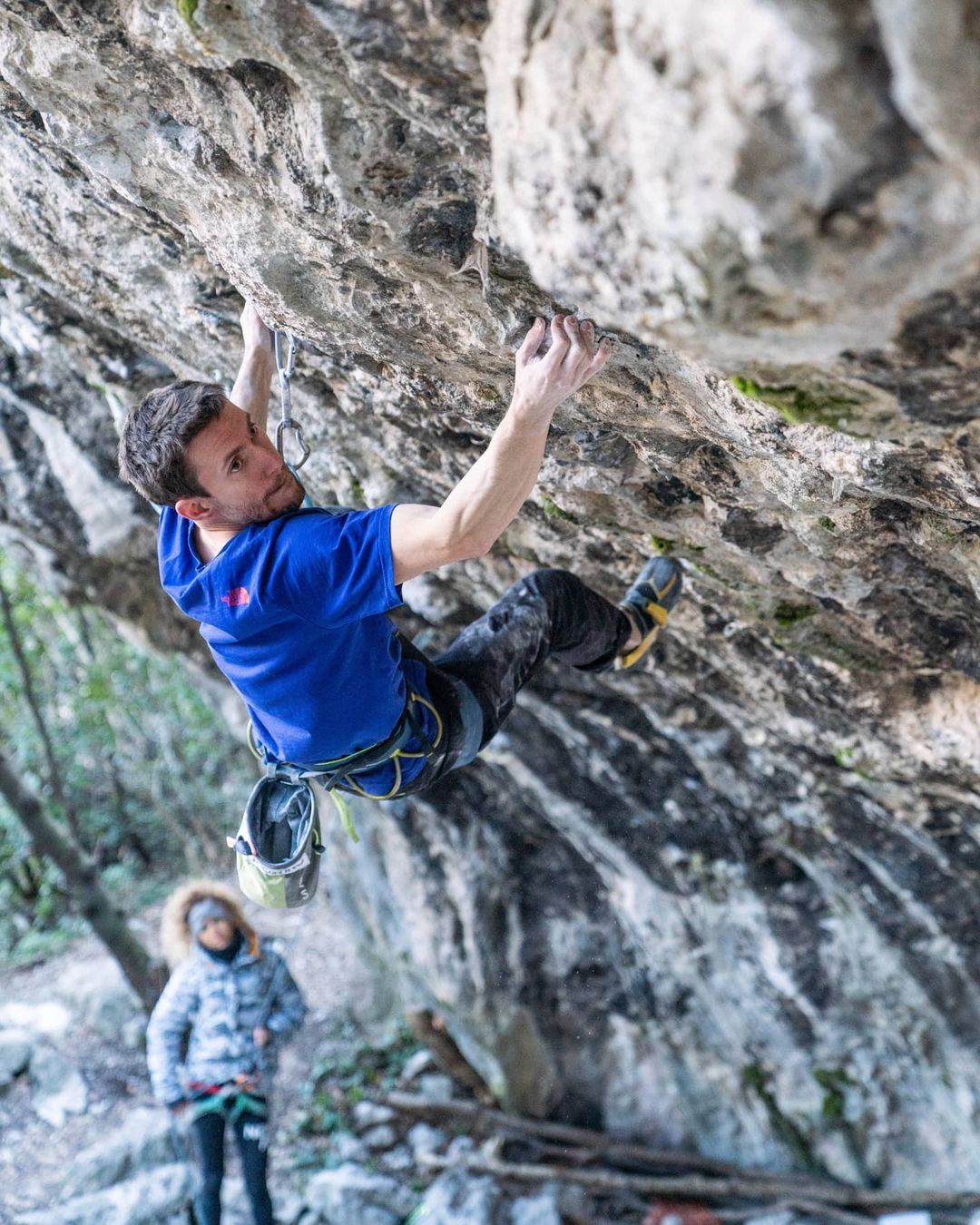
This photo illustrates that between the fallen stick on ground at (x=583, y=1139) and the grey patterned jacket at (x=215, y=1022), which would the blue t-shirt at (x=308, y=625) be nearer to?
the grey patterned jacket at (x=215, y=1022)

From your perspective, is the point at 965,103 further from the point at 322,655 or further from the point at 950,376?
the point at 322,655

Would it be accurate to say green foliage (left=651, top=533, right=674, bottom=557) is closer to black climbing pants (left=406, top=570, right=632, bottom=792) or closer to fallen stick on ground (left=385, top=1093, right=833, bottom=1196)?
black climbing pants (left=406, top=570, right=632, bottom=792)

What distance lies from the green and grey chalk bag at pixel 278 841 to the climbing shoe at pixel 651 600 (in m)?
1.46

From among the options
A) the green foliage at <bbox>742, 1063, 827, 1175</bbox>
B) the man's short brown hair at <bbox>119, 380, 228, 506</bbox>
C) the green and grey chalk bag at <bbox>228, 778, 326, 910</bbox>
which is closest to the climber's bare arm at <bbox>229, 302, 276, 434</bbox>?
the man's short brown hair at <bbox>119, 380, 228, 506</bbox>

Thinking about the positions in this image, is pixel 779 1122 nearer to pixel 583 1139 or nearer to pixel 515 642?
pixel 583 1139

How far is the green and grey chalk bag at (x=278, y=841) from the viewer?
3838 millimetres

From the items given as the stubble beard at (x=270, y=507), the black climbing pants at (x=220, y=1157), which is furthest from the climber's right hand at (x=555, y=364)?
the black climbing pants at (x=220, y=1157)

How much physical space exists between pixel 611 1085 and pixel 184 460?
7.33 meters

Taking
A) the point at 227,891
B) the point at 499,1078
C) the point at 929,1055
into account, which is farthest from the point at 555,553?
the point at 499,1078

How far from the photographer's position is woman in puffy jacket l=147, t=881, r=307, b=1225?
638 cm

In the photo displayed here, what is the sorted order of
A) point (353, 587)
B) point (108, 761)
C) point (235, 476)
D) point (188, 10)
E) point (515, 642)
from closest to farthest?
point (188, 10) → point (353, 587) → point (235, 476) → point (515, 642) → point (108, 761)

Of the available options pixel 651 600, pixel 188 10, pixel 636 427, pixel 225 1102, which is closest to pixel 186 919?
pixel 225 1102

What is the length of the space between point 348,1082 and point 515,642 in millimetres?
7001

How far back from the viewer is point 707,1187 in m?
7.79
